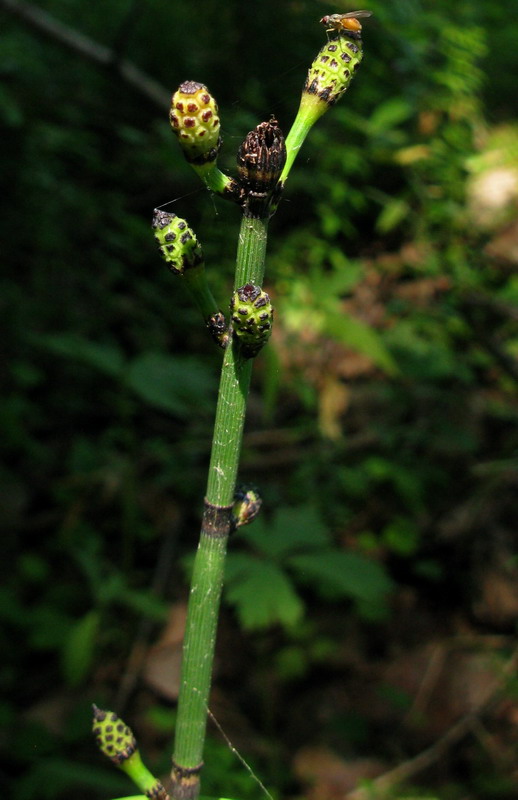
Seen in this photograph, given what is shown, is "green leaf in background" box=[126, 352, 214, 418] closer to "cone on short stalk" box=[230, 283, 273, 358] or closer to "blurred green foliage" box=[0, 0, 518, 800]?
"blurred green foliage" box=[0, 0, 518, 800]

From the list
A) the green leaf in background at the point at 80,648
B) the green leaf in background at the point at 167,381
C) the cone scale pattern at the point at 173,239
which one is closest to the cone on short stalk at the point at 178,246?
the cone scale pattern at the point at 173,239

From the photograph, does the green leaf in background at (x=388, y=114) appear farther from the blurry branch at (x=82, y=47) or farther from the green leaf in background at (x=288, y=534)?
the green leaf in background at (x=288, y=534)

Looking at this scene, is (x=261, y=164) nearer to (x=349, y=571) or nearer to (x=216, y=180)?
(x=216, y=180)

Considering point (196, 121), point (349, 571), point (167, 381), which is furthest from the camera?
point (167, 381)

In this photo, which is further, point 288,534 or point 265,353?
point 265,353

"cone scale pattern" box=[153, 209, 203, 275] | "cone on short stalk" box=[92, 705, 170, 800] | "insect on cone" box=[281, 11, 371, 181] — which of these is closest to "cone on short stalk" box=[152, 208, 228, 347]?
"cone scale pattern" box=[153, 209, 203, 275]

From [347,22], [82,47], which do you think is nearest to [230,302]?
[347,22]
